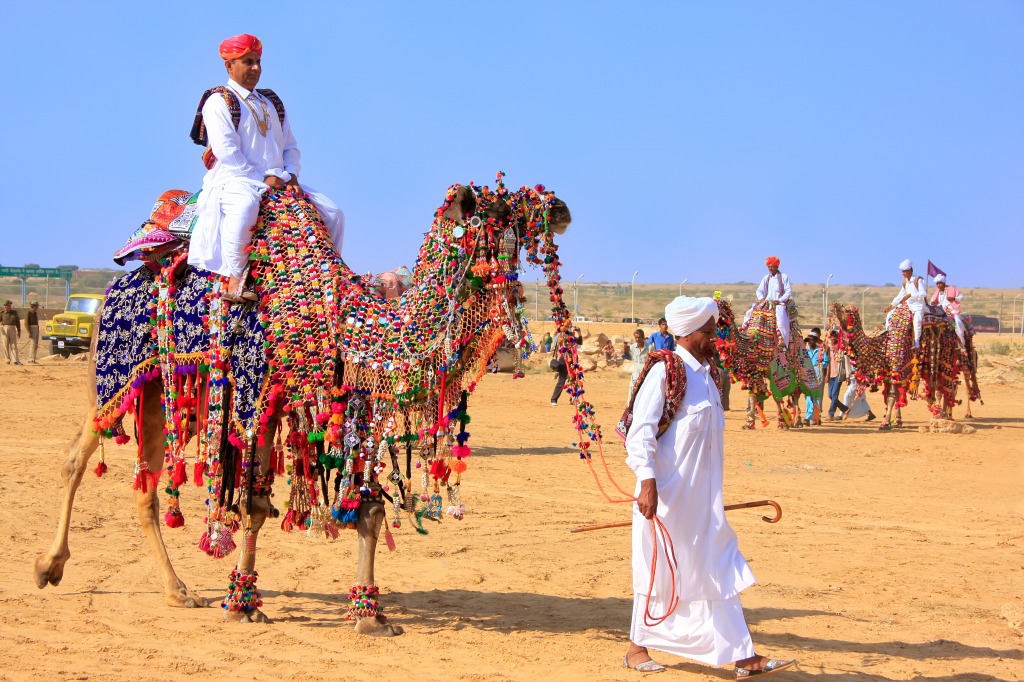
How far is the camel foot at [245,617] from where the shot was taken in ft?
22.4

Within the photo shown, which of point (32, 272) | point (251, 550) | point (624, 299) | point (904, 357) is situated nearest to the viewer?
point (251, 550)

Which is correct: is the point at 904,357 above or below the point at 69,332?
below

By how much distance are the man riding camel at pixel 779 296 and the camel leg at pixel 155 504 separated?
13659 mm

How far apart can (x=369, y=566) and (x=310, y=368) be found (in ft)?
4.19

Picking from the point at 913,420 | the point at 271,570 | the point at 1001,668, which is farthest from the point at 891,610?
the point at 913,420

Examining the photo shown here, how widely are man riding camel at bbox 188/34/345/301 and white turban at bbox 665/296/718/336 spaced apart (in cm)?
242

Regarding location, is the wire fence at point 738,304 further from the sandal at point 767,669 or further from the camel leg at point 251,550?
the sandal at point 767,669

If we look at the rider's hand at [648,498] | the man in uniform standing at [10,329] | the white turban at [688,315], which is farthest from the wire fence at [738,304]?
the rider's hand at [648,498]

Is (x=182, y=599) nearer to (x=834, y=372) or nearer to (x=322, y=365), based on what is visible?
(x=322, y=365)

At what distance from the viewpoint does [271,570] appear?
819 cm

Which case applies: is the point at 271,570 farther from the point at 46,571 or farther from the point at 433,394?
the point at 433,394

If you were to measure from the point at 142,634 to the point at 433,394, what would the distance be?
7.86ft

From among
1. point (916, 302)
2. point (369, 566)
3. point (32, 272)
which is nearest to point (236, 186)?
point (369, 566)

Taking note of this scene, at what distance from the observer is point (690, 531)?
5.77 metres
